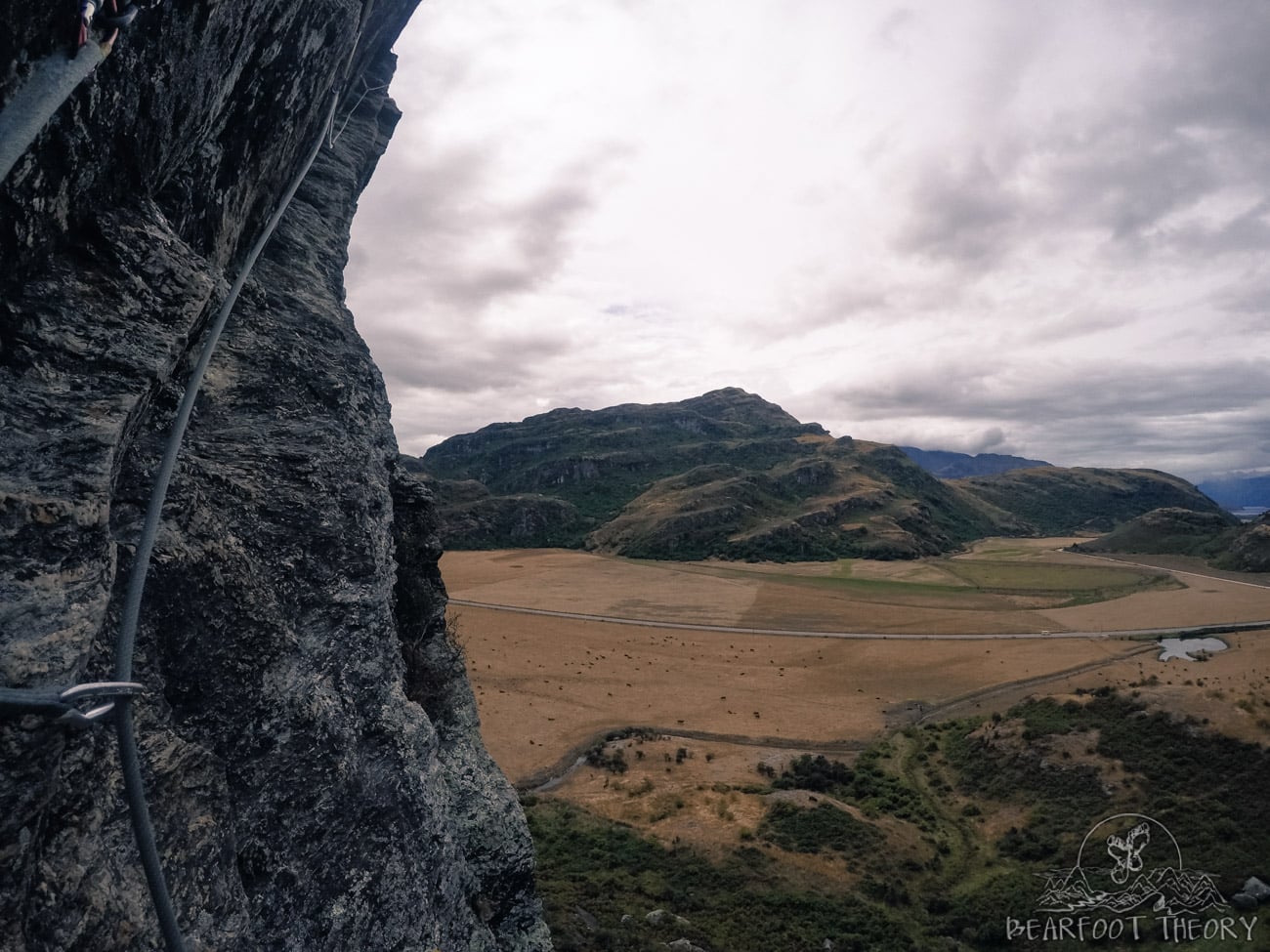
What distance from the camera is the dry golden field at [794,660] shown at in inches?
1320

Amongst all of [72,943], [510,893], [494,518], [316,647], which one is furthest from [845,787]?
[494,518]

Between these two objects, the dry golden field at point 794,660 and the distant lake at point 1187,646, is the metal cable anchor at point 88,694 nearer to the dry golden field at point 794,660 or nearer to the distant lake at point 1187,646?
the dry golden field at point 794,660

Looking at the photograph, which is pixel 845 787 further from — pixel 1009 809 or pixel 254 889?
pixel 254 889

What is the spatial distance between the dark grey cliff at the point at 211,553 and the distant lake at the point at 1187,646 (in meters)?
57.4

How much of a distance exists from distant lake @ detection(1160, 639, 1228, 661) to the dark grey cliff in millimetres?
57399

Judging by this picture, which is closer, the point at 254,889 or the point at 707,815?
the point at 254,889

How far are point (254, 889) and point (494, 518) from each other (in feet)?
505

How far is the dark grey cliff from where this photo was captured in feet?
13.5

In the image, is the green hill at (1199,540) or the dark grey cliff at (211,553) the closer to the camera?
the dark grey cliff at (211,553)

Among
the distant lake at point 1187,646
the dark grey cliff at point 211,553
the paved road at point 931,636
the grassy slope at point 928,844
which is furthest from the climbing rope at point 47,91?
the paved road at point 931,636

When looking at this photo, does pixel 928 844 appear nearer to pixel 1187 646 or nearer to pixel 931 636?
pixel 931 636

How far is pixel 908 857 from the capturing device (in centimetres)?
2302

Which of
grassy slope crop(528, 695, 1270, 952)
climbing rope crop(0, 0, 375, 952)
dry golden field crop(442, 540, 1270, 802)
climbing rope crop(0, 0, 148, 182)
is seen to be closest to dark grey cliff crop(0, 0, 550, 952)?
climbing rope crop(0, 0, 148, 182)

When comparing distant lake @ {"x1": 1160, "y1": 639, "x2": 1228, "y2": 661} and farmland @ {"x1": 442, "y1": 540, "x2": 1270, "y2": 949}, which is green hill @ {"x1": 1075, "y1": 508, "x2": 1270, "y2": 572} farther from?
distant lake @ {"x1": 1160, "y1": 639, "x2": 1228, "y2": 661}
